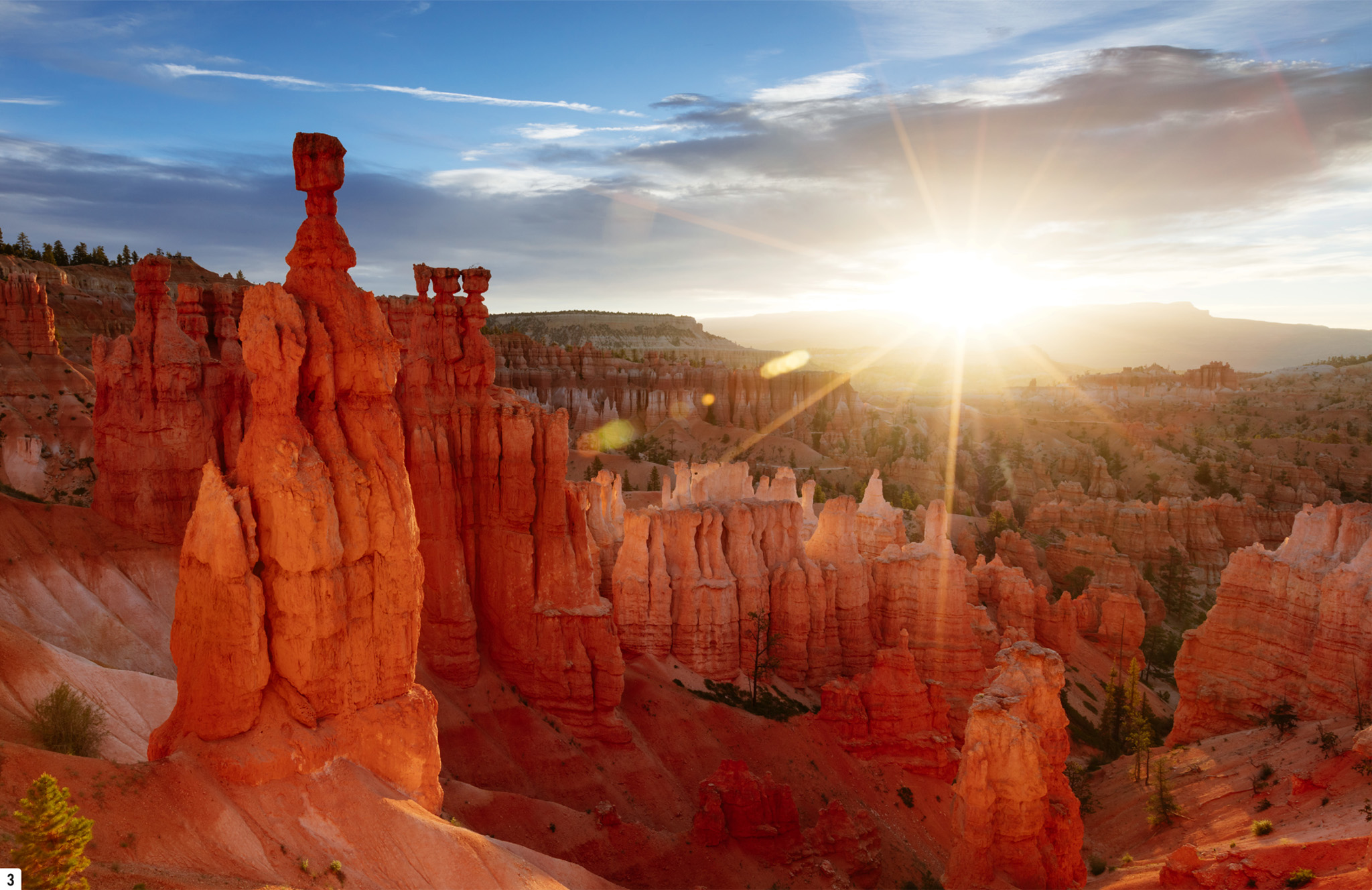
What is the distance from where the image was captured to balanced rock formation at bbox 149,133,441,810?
1353cm

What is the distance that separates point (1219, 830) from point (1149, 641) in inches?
1207

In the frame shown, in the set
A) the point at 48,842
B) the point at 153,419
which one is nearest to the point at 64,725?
the point at 48,842

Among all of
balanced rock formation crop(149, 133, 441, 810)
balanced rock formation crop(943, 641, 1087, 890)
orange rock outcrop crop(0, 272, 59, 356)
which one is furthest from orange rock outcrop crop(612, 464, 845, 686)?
orange rock outcrop crop(0, 272, 59, 356)

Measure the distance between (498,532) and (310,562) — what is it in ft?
41.0

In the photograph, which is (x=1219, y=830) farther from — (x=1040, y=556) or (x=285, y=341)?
(x=1040, y=556)

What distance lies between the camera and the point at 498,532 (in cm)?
2650

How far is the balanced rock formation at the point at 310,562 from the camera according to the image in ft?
44.4

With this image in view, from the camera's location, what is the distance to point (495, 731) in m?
24.4

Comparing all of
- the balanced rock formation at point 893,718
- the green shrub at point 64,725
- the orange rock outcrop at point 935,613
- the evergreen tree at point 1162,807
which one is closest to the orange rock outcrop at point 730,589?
the orange rock outcrop at point 935,613

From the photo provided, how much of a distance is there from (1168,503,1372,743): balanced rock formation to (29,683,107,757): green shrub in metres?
34.4

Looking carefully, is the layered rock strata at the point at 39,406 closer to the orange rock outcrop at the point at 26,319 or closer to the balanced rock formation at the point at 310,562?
the orange rock outcrop at the point at 26,319

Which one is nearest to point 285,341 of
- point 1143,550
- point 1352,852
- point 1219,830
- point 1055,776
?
point 1055,776

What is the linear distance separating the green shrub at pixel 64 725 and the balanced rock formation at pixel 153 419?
35.1ft

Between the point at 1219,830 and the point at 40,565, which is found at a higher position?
the point at 40,565
